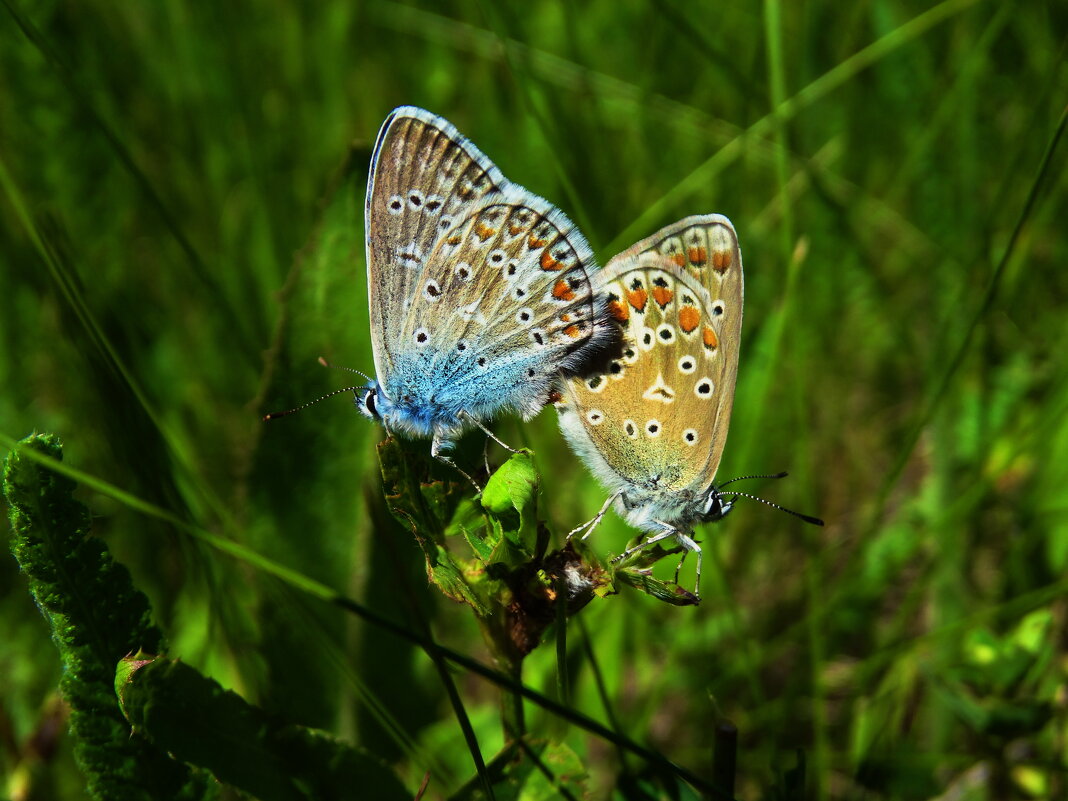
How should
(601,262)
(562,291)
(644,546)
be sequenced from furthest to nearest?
(601,262) < (562,291) < (644,546)

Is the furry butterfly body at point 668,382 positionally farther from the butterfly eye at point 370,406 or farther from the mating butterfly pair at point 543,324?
the butterfly eye at point 370,406

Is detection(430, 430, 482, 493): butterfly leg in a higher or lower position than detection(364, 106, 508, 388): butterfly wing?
lower

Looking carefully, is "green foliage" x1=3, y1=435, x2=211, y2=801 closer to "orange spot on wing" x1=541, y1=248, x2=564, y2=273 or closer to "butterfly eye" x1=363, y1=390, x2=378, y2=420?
"butterfly eye" x1=363, y1=390, x2=378, y2=420

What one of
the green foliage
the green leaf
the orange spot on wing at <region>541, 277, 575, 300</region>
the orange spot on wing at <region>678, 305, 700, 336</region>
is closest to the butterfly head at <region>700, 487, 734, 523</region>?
the orange spot on wing at <region>678, 305, 700, 336</region>

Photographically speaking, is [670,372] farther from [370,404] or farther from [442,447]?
[370,404]

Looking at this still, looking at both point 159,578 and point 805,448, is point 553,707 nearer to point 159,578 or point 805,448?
point 805,448

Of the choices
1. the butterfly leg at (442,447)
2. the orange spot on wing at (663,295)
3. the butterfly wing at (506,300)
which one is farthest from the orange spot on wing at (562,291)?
the butterfly leg at (442,447)

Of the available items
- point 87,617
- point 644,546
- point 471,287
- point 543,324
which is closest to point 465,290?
point 471,287
